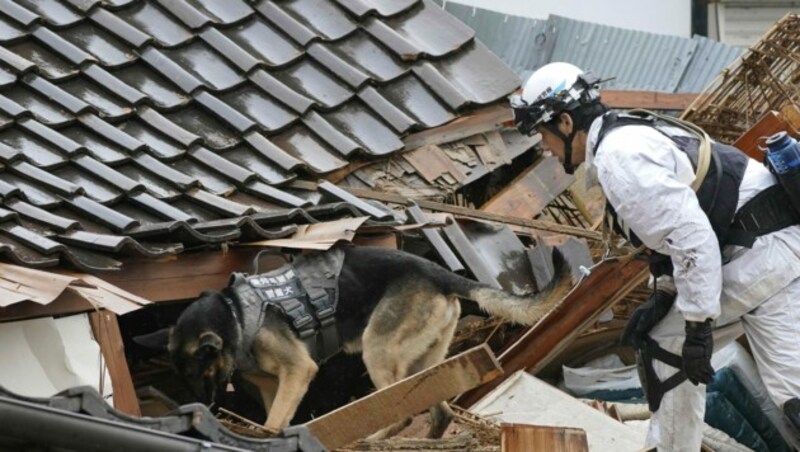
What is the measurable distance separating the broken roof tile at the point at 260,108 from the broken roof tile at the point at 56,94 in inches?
41.1

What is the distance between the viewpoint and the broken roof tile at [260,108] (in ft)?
33.0

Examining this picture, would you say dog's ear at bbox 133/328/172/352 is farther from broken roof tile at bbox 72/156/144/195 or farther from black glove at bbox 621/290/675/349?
black glove at bbox 621/290/675/349

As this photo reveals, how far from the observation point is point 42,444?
472 centimetres

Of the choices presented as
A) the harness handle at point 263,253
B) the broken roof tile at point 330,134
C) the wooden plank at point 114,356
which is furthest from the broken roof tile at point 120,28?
the wooden plank at point 114,356

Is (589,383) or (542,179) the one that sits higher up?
(542,179)

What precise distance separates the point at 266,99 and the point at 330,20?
1.12 meters

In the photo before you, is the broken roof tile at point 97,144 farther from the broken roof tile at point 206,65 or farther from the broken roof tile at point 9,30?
the broken roof tile at point 206,65

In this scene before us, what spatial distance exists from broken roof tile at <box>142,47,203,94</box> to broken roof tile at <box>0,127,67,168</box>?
129 cm

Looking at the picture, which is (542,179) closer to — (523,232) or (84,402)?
(523,232)

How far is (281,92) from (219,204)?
5.06ft

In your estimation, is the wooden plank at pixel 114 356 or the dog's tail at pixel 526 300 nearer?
the wooden plank at pixel 114 356

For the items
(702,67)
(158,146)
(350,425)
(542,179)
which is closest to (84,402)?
(350,425)

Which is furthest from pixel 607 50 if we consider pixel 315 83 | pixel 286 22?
pixel 315 83

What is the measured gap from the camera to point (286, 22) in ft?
36.0
